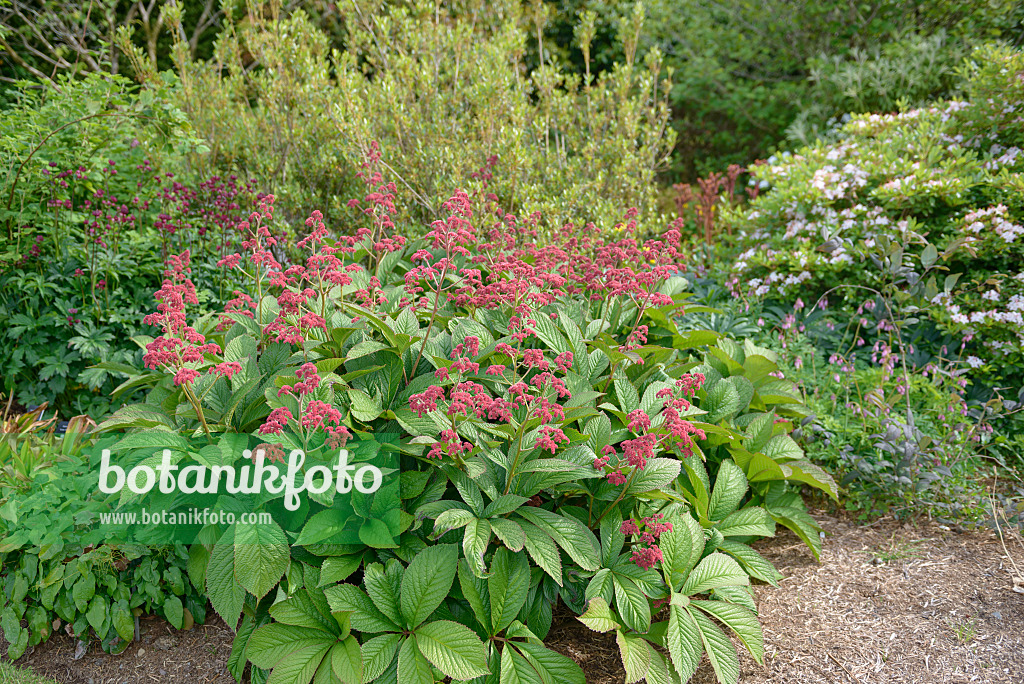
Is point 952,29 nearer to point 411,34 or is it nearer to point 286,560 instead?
point 411,34

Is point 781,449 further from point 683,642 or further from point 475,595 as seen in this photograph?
point 475,595

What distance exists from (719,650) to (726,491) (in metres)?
0.64

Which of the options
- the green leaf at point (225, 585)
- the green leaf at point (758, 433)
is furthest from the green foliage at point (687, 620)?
the green leaf at point (225, 585)

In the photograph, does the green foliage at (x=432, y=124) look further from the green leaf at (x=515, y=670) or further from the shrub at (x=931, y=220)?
the green leaf at (x=515, y=670)

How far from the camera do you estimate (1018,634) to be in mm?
2379

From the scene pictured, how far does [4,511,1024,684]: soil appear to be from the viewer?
220 centimetres

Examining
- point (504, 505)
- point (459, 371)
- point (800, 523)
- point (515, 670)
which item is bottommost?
point (800, 523)

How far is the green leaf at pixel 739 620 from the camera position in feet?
6.91

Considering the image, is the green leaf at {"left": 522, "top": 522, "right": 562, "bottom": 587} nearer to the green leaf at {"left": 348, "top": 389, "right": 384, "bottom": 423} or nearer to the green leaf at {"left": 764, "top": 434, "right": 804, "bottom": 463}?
the green leaf at {"left": 348, "top": 389, "right": 384, "bottom": 423}

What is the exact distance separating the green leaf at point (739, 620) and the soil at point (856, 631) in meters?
0.17

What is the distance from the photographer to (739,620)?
A: 2.15 m

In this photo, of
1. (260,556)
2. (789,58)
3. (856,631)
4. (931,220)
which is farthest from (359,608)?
(789,58)

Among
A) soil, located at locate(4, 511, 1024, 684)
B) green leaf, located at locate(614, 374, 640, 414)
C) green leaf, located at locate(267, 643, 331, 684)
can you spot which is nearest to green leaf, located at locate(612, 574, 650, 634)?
soil, located at locate(4, 511, 1024, 684)

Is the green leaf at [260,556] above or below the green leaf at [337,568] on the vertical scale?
above
